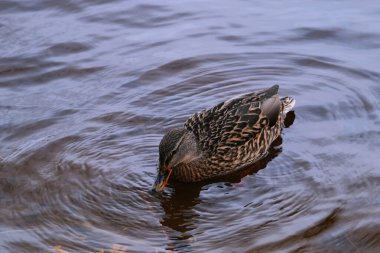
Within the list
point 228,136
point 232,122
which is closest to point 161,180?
point 228,136

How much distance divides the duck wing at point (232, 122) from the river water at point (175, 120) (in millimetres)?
314

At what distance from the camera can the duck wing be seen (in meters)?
7.51

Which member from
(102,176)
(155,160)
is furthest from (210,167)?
(102,176)

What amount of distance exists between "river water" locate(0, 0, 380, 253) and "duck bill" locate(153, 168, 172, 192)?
4.4 inches

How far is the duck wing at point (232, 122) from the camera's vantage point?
751 cm

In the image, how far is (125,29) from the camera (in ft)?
35.6

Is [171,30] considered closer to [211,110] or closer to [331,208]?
[211,110]

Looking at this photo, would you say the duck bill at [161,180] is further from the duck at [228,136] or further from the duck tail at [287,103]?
the duck tail at [287,103]

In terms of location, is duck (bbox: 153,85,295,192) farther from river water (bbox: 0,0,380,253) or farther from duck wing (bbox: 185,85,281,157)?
river water (bbox: 0,0,380,253)

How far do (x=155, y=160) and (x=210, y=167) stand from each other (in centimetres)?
57

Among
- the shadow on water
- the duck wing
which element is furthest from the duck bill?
the duck wing

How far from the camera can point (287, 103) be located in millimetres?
8117

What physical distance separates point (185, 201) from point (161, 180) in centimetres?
30

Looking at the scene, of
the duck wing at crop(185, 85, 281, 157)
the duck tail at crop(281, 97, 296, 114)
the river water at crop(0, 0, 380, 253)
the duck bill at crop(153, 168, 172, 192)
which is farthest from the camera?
the duck tail at crop(281, 97, 296, 114)
